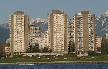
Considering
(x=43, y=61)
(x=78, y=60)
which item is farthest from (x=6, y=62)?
(x=78, y=60)

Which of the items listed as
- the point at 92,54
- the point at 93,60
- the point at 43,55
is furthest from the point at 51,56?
the point at 93,60

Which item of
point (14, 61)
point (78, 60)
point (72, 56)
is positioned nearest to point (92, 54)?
point (72, 56)

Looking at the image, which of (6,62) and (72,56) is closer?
(6,62)

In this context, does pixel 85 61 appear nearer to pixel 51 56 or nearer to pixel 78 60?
pixel 78 60

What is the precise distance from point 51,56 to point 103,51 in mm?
23103

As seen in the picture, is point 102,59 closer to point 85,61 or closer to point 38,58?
point 85,61

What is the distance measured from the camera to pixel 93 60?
556 ft

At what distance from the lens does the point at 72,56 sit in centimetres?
19238

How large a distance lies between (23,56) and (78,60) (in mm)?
34134

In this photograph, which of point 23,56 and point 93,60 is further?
point 23,56

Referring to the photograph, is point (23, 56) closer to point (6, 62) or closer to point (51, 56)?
point (51, 56)

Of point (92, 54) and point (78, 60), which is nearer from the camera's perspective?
point (78, 60)

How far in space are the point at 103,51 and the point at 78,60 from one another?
95.7 ft

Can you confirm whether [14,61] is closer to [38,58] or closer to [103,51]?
[38,58]
